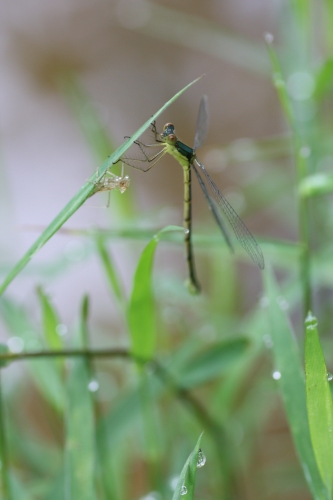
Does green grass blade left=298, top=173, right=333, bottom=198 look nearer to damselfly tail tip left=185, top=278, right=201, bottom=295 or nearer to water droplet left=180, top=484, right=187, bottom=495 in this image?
damselfly tail tip left=185, top=278, right=201, bottom=295

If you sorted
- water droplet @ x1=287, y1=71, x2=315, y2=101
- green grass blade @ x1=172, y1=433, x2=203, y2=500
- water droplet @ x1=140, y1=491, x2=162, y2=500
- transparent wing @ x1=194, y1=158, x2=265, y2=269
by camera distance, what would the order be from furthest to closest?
water droplet @ x1=287, y1=71, x2=315, y2=101
water droplet @ x1=140, y1=491, x2=162, y2=500
transparent wing @ x1=194, y1=158, x2=265, y2=269
green grass blade @ x1=172, y1=433, x2=203, y2=500

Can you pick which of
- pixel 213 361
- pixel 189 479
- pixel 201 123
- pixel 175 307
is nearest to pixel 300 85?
pixel 201 123

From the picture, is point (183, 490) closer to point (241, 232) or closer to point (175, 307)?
point (241, 232)

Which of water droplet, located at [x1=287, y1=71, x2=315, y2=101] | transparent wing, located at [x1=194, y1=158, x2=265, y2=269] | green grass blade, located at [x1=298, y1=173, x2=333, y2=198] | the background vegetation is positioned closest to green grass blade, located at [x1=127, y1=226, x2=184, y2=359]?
the background vegetation

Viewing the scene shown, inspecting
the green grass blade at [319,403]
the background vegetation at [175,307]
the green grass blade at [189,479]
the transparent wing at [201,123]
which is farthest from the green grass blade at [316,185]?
the green grass blade at [189,479]

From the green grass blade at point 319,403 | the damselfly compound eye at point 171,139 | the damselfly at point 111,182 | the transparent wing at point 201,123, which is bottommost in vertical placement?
the green grass blade at point 319,403

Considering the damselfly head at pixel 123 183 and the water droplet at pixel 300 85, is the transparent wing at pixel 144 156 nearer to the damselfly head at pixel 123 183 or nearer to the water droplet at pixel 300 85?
the damselfly head at pixel 123 183

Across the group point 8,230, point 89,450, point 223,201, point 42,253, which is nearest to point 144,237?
point 223,201

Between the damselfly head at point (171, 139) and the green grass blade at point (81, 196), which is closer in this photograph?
the green grass blade at point (81, 196)
